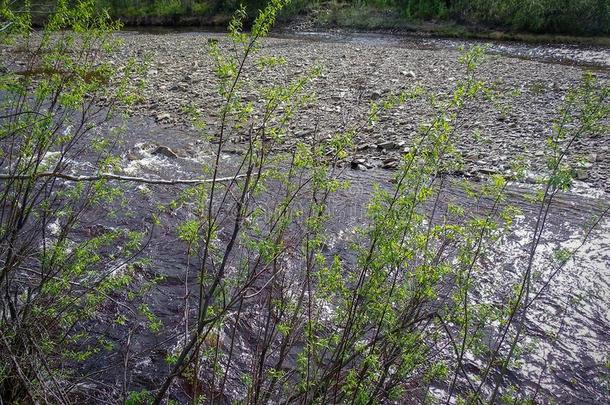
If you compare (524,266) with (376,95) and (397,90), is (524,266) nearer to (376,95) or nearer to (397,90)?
(376,95)

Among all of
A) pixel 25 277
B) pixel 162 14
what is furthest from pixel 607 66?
pixel 162 14

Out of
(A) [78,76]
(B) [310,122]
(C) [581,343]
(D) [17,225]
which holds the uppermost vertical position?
(A) [78,76]

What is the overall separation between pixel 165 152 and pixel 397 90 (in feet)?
25.1

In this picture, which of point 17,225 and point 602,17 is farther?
point 602,17

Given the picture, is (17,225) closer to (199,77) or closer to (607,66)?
(199,77)

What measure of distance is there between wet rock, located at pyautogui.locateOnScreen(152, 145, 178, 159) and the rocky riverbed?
1.29 meters

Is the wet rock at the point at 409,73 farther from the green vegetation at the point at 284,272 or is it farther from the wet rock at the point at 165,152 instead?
the green vegetation at the point at 284,272

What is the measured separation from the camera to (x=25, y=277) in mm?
4969

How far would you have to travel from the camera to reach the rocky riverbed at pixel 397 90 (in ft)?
36.8

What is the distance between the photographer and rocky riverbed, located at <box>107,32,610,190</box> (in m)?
11.2

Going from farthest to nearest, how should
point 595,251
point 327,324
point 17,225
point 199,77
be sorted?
point 199,77, point 595,251, point 327,324, point 17,225

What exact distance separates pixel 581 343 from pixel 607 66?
18742 mm

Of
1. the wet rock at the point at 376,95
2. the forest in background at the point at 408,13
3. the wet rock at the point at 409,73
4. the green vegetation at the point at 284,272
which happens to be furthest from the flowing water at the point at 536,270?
the forest in background at the point at 408,13

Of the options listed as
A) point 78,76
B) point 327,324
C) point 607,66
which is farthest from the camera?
point 607,66
